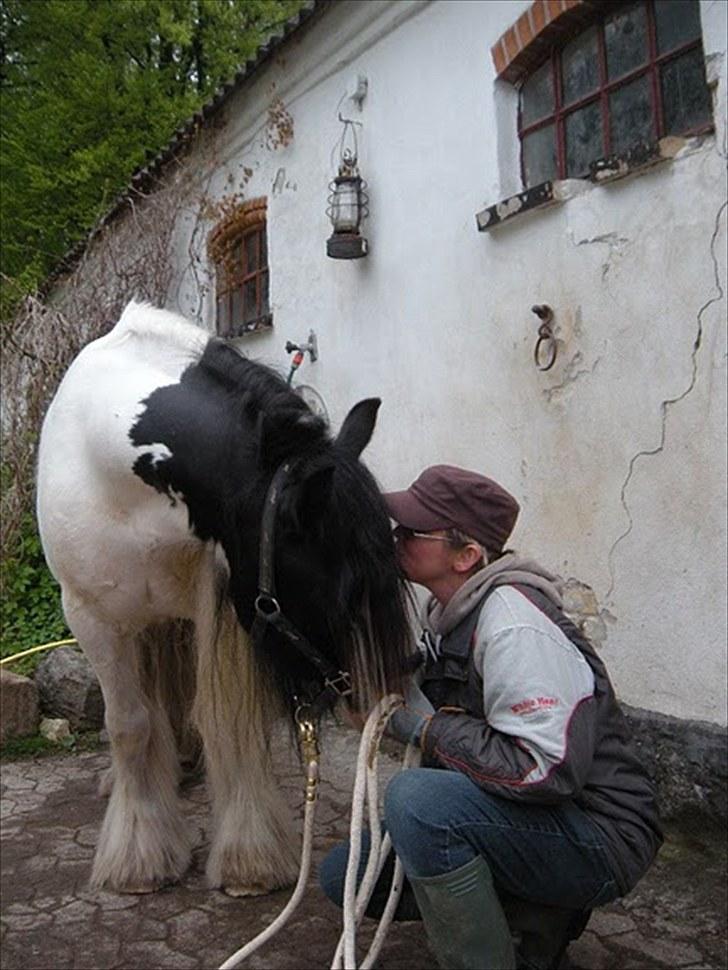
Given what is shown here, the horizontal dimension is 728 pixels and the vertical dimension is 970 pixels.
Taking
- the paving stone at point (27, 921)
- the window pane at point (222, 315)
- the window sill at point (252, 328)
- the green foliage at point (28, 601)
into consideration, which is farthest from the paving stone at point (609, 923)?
the window pane at point (222, 315)

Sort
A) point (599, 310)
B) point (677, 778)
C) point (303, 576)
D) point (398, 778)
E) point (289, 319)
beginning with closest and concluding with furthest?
point (398, 778)
point (303, 576)
point (677, 778)
point (599, 310)
point (289, 319)

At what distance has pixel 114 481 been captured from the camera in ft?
8.65

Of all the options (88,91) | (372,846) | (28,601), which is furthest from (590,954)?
(88,91)

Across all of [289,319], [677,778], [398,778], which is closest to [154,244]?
[289,319]

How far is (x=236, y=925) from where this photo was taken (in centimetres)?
266

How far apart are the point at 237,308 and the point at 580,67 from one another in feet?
12.4

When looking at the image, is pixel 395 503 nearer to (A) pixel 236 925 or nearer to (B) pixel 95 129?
(A) pixel 236 925

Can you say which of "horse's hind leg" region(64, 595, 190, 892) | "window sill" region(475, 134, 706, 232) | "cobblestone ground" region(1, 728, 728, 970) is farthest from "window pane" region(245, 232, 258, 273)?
"cobblestone ground" region(1, 728, 728, 970)

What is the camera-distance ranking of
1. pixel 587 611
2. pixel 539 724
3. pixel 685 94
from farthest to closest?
pixel 587 611, pixel 685 94, pixel 539 724

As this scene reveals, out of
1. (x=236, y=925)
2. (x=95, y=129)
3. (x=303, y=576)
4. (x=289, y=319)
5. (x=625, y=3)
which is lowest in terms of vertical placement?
(x=236, y=925)

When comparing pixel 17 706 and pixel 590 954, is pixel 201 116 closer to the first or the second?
pixel 17 706

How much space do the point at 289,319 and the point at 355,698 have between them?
4.25 metres

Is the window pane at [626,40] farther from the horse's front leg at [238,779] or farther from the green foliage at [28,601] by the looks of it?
the green foliage at [28,601]

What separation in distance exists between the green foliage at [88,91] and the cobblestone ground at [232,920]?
7937 mm
